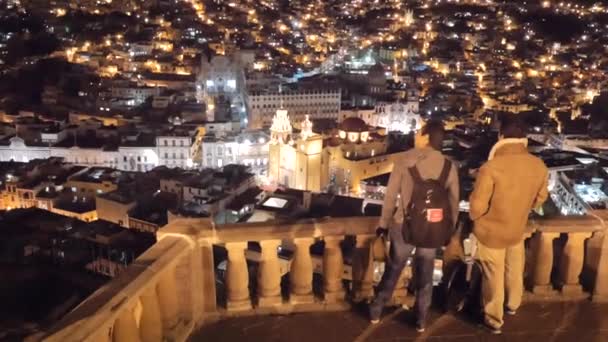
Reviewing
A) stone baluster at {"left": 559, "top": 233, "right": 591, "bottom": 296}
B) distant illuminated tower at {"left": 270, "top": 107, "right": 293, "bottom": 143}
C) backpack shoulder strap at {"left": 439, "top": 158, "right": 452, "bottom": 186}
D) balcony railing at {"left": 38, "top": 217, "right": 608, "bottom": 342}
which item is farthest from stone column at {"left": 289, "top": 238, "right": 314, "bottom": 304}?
distant illuminated tower at {"left": 270, "top": 107, "right": 293, "bottom": 143}

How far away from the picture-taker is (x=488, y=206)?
5.18 m

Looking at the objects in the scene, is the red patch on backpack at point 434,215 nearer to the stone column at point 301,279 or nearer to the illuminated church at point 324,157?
the stone column at point 301,279

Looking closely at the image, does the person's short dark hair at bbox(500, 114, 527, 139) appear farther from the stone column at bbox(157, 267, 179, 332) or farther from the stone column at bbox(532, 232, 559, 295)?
the stone column at bbox(157, 267, 179, 332)

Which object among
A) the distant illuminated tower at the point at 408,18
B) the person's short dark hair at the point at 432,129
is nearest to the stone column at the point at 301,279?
the person's short dark hair at the point at 432,129

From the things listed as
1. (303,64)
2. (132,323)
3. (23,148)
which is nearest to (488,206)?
(132,323)

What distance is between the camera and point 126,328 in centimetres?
436

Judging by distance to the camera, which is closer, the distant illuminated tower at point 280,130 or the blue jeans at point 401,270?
the blue jeans at point 401,270

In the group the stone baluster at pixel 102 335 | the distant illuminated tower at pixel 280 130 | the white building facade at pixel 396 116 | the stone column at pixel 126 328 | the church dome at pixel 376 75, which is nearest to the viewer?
the stone baluster at pixel 102 335

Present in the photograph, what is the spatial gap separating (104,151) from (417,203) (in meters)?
40.1

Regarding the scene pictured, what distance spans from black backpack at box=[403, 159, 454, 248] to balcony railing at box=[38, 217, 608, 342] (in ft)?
2.33

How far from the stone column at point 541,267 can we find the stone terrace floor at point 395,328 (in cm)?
25

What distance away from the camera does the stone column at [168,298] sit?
5.03 meters

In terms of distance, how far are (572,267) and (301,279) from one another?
2.61 m

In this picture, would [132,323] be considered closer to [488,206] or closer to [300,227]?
[300,227]
